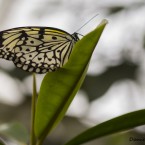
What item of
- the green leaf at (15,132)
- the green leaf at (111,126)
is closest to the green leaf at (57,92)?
the green leaf at (111,126)

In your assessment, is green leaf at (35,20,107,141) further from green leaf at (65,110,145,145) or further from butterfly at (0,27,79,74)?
butterfly at (0,27,79,74)

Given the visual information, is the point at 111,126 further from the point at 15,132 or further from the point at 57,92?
the point at 15,132

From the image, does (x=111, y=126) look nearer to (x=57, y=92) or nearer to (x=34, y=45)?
(x=57, y=92)

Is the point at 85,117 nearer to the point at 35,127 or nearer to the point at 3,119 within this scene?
the point at 3,119

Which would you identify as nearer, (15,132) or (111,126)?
(111,126)

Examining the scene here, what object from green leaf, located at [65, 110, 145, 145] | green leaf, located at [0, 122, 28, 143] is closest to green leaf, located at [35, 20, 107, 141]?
green leaf, located at [65, 110, 145, 145]

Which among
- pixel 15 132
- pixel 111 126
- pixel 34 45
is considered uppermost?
pixel 34 45

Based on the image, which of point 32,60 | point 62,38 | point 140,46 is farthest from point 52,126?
point 140,46

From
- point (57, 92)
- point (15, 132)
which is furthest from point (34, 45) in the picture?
point (57, 92)

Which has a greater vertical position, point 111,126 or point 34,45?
point 34,45
